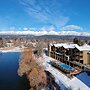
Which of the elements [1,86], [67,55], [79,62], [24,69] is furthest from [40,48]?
[1,86]

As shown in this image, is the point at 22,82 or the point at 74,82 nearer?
the point at 74,82

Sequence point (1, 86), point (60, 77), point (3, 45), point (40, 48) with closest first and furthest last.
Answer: point (1, 86) < point (60, 77) < point (40, 48) < point (3, 45)

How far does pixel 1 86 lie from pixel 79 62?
18581 millimetres

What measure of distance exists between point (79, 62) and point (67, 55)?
6.28m

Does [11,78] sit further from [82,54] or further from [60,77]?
[82,54]

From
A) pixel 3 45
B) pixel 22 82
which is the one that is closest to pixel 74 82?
pixel 22 82

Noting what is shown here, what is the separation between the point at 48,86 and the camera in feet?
84.4

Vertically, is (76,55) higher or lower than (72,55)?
higher

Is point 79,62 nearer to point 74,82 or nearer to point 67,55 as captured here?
point 67,55

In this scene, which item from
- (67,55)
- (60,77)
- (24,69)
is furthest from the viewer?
(67,55)

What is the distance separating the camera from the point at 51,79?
29.1 meters

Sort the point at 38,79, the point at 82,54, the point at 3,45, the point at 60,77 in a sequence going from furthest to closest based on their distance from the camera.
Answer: the point at 3,45 < the point at 82,54 < the point at 60,77 < the point at 38,79

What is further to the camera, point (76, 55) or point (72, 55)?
point (72, 55)

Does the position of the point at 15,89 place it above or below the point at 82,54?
below
